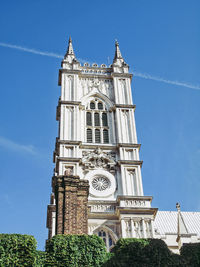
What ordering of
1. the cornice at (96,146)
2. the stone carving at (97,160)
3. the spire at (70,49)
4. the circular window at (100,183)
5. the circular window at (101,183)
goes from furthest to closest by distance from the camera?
the spire at (70,49) < the cornice at (96,146) < the stone carving at (97,160) < the circular window at (100,183) < the circular window at (101,183)

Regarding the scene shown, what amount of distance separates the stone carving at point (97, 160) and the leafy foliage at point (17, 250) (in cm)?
1970

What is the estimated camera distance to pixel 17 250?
14.0 metres

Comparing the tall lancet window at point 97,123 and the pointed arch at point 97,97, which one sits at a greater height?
the pointed arch at point 97,97

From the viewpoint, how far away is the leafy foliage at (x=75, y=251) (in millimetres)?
14195

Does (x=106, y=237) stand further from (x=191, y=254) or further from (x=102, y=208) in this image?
(x=191, y=254)

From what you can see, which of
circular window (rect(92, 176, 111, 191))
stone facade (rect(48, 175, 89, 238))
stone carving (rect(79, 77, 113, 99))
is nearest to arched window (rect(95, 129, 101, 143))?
circular window (rect(92, 176, 111, 191))

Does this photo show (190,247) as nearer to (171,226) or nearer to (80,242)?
(80,242)

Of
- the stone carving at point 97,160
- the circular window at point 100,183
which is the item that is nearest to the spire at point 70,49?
the stone carving at point 97,160

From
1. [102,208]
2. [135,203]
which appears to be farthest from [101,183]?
[135,203]

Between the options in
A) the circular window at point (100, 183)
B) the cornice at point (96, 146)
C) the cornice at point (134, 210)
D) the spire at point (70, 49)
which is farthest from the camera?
the spire at point (70, 49)

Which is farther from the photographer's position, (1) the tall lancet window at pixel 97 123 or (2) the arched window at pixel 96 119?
(2) the arched window at pixel 96 119

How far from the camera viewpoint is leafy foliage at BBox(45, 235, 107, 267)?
46.6 feet

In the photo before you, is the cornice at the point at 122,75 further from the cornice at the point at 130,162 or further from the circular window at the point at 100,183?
the circular window at the point at 100,183

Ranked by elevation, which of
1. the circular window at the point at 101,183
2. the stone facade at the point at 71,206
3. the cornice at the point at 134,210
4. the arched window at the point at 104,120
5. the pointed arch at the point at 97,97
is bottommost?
the stone facade at the point at 71,206
